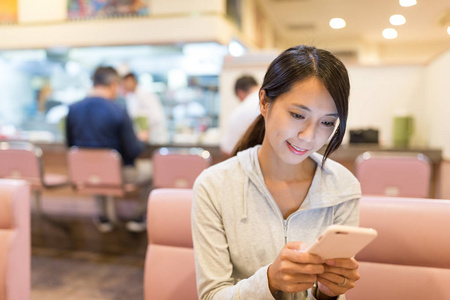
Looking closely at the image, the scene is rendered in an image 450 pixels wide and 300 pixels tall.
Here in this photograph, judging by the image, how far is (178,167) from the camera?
2859mm

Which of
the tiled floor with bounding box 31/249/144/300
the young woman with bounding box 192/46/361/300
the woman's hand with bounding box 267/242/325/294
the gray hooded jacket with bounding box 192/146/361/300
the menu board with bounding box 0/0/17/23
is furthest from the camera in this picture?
the menu board with bounding box 0/0/17/23

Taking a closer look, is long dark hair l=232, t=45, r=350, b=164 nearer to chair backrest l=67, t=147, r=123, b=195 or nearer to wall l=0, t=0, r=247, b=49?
chair backrest l=67, t=147, r=123, b=195

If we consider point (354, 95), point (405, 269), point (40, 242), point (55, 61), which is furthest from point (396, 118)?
point (55, 61)

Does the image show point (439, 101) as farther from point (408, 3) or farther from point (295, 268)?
point (295, 268)

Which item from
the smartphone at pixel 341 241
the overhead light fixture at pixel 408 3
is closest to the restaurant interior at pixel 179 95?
the overhead light fixture at pixel 408 3

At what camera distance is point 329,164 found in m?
1.15

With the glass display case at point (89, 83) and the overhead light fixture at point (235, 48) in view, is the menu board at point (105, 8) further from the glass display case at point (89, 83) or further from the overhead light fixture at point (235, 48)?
the overhead light fixture at point (235, 48)

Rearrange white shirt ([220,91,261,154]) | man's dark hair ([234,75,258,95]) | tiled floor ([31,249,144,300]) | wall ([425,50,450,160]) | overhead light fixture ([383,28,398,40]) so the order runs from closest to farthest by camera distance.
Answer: overhead light fixture ([383,28,398,40])
wall ([425,50,450,160])
tiled floor ([31,249,144,300])
white shirt ([220,91,261,154])
man's dark hair ([234,75,258,95])

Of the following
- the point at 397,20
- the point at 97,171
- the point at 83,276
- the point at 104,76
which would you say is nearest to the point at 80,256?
the point at 83,276

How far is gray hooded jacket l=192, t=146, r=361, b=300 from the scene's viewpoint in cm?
106

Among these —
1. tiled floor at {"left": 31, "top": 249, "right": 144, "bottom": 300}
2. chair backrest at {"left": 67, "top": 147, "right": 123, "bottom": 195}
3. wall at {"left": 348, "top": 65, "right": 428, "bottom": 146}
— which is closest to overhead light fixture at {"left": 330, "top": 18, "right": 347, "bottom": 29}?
tiled floor at {"left": 31, "top": 249, "right": 144, "bottom": 300}

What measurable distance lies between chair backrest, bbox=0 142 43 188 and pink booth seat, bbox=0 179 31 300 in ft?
5.73

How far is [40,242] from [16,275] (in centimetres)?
230

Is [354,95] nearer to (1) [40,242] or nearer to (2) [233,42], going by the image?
(2) [233,42]
